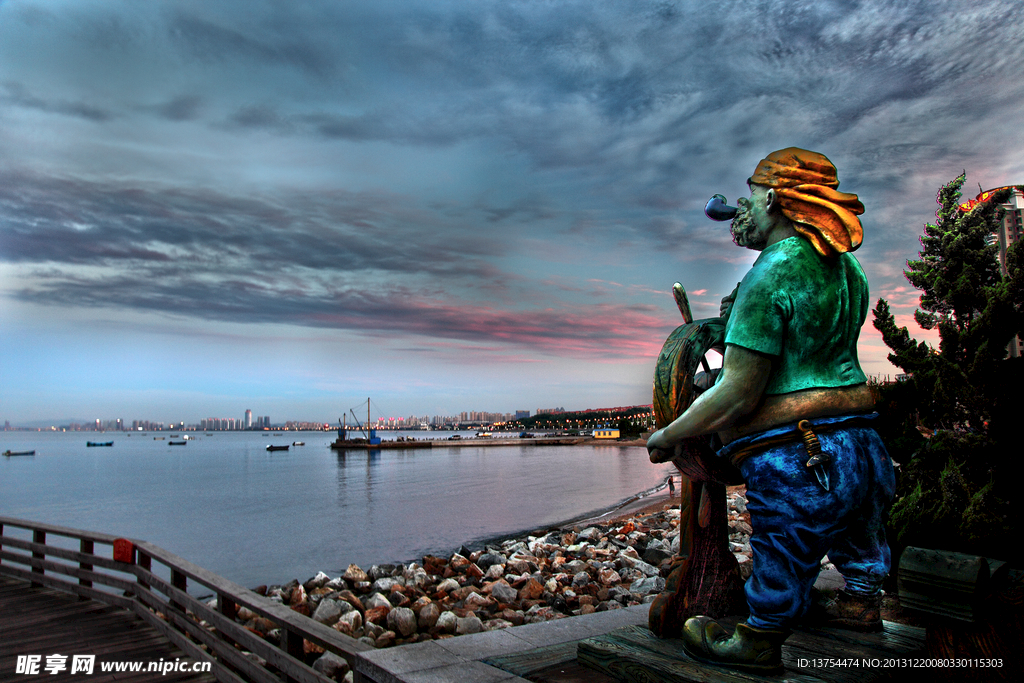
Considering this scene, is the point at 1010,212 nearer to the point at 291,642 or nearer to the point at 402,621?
the point at 402,621

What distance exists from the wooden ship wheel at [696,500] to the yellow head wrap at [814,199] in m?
0.56

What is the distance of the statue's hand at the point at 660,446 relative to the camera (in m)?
2.46

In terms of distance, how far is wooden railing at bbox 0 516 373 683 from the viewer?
4645 millimetres

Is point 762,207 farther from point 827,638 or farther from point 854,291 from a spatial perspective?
point 827,638

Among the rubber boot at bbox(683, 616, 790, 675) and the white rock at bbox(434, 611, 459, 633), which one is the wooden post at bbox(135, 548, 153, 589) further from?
the rubber boot at bbox(683, 616, 790, 675)

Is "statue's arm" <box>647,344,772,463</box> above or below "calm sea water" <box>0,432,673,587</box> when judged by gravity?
above

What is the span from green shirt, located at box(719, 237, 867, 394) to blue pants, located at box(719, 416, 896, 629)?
180 mm

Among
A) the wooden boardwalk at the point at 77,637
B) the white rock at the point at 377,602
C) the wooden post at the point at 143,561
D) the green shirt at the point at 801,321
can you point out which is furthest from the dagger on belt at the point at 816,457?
the white rock at the point at 377,602

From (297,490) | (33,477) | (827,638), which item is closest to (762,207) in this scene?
(827,638)

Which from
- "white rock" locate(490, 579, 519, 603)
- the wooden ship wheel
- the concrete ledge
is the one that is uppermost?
the wooden ship wheel

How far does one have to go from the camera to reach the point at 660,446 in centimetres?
→ 250

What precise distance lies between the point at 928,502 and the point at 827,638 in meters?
3.14

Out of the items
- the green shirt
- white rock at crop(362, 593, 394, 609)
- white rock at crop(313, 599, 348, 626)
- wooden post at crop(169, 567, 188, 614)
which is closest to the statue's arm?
the green shirt

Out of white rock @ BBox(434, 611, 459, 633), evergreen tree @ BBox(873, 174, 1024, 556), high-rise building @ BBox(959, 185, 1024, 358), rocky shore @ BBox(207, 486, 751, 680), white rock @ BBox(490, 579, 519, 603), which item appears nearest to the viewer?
evergreen tree @ BBox(873, 174, 1024, 556)
